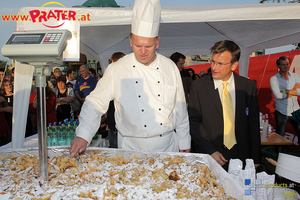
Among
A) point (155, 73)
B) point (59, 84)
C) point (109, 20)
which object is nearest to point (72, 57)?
point (109, 20)

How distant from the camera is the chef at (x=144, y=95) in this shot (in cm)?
149

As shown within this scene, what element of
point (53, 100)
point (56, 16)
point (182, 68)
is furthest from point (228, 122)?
point (53, 100)

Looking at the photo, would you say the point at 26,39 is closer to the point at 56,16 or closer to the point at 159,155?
the point at 159,155

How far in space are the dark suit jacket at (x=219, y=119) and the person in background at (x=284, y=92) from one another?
252 cm

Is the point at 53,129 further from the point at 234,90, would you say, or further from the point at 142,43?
the point at 234,90

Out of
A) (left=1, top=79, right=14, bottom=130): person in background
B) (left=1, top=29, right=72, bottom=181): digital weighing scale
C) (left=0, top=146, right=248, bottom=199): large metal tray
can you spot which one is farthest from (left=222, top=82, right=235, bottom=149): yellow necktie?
(left=1, top=79, right=14, bottom=130): person in background

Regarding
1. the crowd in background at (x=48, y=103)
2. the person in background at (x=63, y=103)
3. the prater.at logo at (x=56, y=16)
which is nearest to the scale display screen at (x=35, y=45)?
the prater.at logo at (x=56, y=16)

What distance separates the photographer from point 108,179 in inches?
44.2

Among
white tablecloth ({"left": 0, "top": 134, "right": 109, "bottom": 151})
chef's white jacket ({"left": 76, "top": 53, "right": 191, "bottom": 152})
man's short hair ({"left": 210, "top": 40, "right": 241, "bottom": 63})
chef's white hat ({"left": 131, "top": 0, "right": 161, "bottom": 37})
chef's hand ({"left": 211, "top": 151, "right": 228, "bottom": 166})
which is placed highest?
chef's white hat ({"left": 131, "top": 0, "right": 161, "bottom": 37})

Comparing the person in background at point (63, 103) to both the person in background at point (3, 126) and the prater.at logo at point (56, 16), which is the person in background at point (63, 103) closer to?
the person in background at point (3, 126)

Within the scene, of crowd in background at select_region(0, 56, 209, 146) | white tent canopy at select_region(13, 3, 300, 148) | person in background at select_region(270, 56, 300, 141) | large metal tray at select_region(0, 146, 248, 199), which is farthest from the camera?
person in background at select_region(270, 56, 300, 141)

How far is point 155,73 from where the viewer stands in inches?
62.6

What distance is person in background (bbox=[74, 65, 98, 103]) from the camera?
4.32 meters

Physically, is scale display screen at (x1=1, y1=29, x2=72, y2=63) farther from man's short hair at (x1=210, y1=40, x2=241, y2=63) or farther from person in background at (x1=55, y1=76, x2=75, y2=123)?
person in background at (x1=55, y1=76, x2=75, y2=123)
